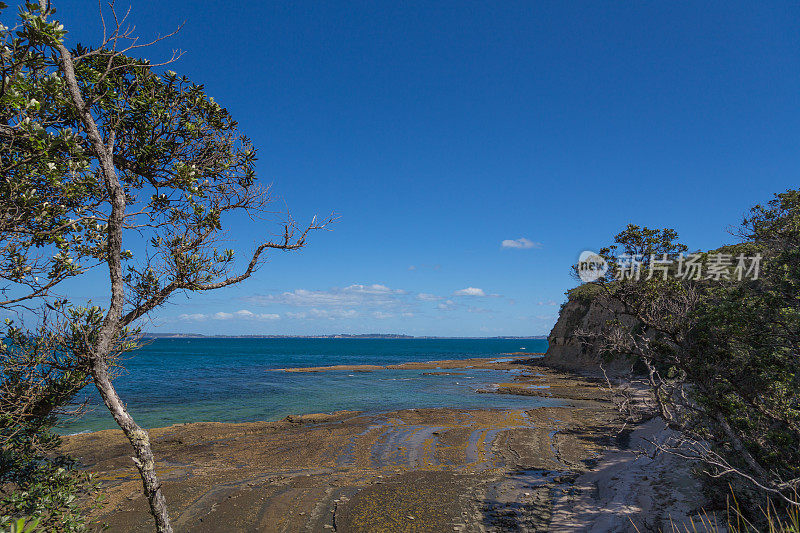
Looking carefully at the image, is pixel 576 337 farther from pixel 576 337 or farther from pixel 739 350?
pixel 739 350

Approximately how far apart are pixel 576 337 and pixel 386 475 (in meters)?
53.1

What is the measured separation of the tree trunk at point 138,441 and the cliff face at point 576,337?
4949cm

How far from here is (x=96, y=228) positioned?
5.70 metres

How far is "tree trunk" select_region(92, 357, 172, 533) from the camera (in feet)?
16.8

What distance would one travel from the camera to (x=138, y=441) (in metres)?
5.20

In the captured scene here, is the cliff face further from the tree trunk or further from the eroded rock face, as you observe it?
the tree trunk

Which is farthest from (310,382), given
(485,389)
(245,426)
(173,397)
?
(245,426)

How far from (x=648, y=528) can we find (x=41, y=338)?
495 inches

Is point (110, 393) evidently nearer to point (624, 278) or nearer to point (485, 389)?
point (624, 278)

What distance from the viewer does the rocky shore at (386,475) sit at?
34.9ft

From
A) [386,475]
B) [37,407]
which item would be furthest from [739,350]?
[37,407]

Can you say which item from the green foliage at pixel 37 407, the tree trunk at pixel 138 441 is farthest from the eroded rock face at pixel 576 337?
the green foliage at pixel 37 407

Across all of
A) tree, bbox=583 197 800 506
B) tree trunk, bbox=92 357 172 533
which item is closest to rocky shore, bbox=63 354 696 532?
tree, bbox=583 197 800 506

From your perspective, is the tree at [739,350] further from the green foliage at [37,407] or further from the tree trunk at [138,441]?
the green foliage at [37,407]
